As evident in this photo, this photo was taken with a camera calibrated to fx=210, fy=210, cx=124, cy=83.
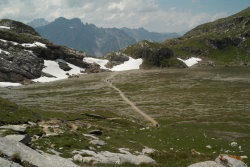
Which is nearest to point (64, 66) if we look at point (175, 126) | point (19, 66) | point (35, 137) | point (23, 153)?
point (19, 66)

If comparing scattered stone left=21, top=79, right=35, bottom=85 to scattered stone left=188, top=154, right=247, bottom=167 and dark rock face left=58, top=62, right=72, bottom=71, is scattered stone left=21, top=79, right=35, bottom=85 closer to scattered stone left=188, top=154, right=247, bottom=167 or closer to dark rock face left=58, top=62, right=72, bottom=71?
dark rock face left=58, top=62, right=72, bottom=71

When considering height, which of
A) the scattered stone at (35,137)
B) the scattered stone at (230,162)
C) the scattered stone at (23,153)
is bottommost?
the scattered stone at (230,162)

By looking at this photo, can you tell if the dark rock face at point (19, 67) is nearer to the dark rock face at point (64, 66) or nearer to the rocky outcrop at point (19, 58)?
the rocky outcrop at point (19, 58)

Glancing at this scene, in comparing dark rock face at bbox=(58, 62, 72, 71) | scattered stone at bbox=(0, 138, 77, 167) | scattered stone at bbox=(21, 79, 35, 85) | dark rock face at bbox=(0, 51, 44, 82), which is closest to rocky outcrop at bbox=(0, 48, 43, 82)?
dark rock face at bbox=(0, 51, 44, 82)

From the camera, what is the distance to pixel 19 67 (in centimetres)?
15600

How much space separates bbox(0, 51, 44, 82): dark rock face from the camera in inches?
5731

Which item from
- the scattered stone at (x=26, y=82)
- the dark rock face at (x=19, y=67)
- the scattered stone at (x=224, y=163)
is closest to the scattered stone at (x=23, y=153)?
the scattered stone at (x=224, y=163)

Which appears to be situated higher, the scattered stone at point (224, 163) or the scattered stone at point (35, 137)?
the scattered stone at point (35, 137)

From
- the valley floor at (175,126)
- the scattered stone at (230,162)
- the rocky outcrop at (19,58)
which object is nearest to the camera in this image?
the scattered stone at (230,162)

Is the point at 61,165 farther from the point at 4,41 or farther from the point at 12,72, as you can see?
the point at 4,41

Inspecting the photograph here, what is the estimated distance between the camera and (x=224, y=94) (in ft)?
305

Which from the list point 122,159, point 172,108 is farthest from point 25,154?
point 172,108

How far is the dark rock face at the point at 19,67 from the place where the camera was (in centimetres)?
14557

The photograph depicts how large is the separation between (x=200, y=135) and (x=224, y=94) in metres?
58.5
